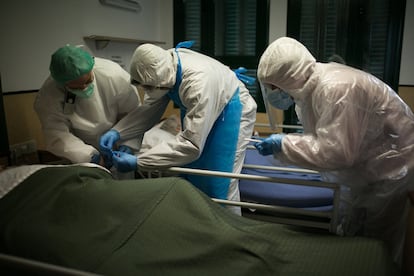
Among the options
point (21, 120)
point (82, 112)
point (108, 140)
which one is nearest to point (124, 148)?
point (108, 140)

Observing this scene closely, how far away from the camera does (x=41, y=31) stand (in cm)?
234

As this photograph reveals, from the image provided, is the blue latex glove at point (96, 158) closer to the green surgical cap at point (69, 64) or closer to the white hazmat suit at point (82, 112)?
the white hazmat suit at point (82, 112)

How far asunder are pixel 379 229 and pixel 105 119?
1.50 meters

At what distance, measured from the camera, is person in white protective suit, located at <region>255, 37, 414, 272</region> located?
1.34 m

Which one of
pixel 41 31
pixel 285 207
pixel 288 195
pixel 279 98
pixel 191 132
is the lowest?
pixel 288 195

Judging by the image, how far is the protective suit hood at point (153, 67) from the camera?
67.4 inches

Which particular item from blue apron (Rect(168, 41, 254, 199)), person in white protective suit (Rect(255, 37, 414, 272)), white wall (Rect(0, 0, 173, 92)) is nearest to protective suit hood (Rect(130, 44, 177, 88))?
blue apron (Rect(168, 41, 254, 199))

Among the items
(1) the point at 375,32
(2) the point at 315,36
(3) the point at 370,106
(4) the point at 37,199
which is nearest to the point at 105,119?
(4) the point at 37,199

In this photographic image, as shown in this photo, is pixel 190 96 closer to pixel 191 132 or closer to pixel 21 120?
pixel 191 132

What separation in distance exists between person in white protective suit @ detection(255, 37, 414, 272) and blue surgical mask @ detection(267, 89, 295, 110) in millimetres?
93

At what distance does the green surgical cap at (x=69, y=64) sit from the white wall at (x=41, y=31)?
22.4 inches

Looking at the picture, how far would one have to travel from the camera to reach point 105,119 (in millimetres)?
2049

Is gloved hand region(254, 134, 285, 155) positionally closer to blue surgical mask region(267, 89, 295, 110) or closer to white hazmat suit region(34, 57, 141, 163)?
blue surgical mask region(267, 89, 295, 110)

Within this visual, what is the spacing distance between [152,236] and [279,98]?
88 centimetres
